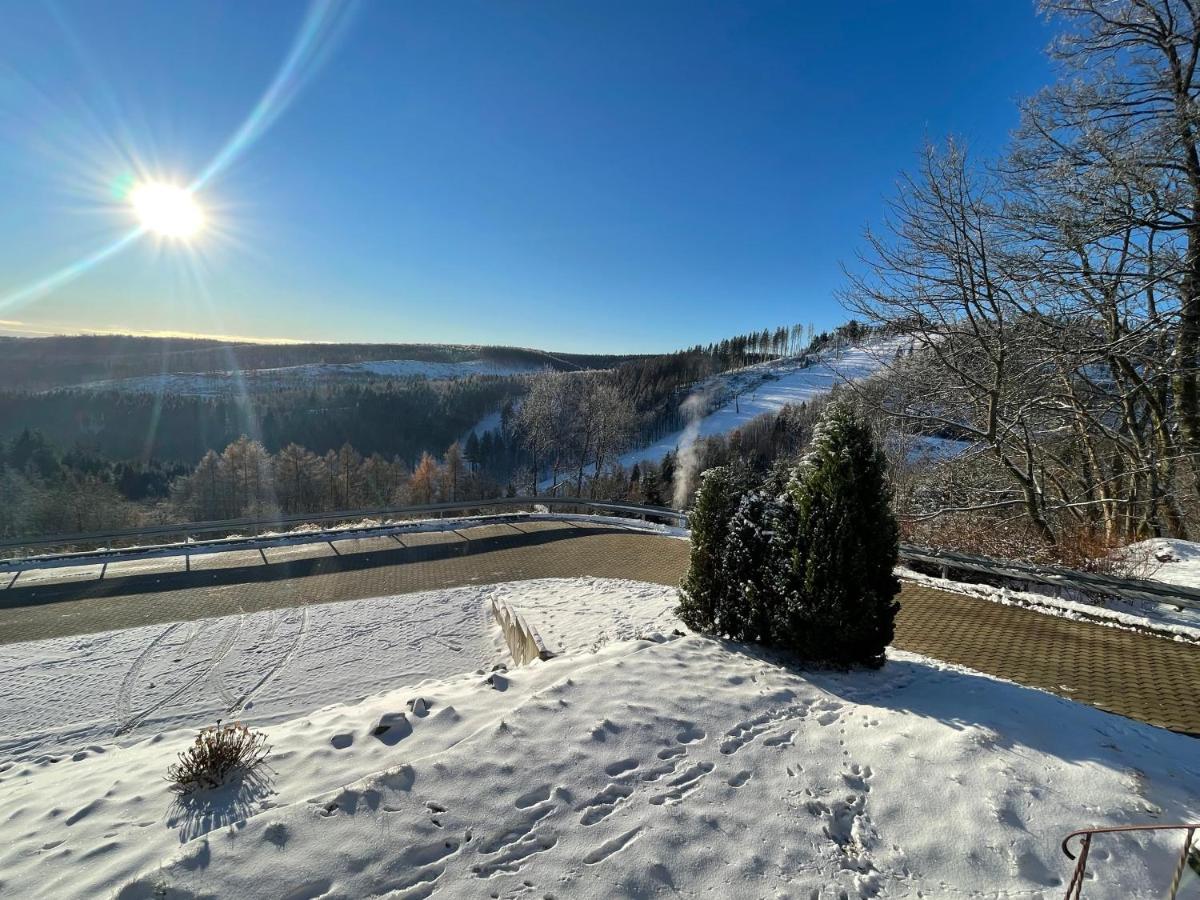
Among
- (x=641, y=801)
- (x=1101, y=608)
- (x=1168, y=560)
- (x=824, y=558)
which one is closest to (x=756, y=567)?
(x=824, y=558)

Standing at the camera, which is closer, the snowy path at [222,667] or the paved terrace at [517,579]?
the paved terrace at [517,579]

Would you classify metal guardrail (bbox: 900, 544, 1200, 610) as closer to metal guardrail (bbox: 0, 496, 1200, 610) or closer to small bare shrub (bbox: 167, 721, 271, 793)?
metal guardrail (bbox: 0, 496, 1200, 610)

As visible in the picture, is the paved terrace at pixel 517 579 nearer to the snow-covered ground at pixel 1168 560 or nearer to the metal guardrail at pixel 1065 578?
the metal guardrail at pixel 1065 578

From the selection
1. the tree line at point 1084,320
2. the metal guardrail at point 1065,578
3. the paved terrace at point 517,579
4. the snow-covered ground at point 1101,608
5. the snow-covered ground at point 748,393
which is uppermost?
the snow-covered ground at point 748,393

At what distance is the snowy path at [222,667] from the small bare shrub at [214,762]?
2.56 meters

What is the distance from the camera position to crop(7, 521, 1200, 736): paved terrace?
16.5 feet

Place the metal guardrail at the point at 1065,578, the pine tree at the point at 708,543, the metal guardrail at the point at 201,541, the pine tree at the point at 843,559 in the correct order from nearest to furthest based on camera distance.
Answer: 1. the pine tree at the point at 843,559
2. the pine tree at the point at 708,543
3. the metal guardrail at the point at 1065,578
4. the metal guardrail at the point at 201,541

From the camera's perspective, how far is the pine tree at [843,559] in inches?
187

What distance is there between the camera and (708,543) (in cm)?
585

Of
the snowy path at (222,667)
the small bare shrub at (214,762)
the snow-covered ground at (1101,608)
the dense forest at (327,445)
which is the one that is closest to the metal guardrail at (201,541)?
the snow-covered ground at (1101,608)

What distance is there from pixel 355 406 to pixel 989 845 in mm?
105954

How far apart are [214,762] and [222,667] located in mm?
4527

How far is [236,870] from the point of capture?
2439 millimetres

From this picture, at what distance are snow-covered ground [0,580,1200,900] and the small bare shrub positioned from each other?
109 mm
